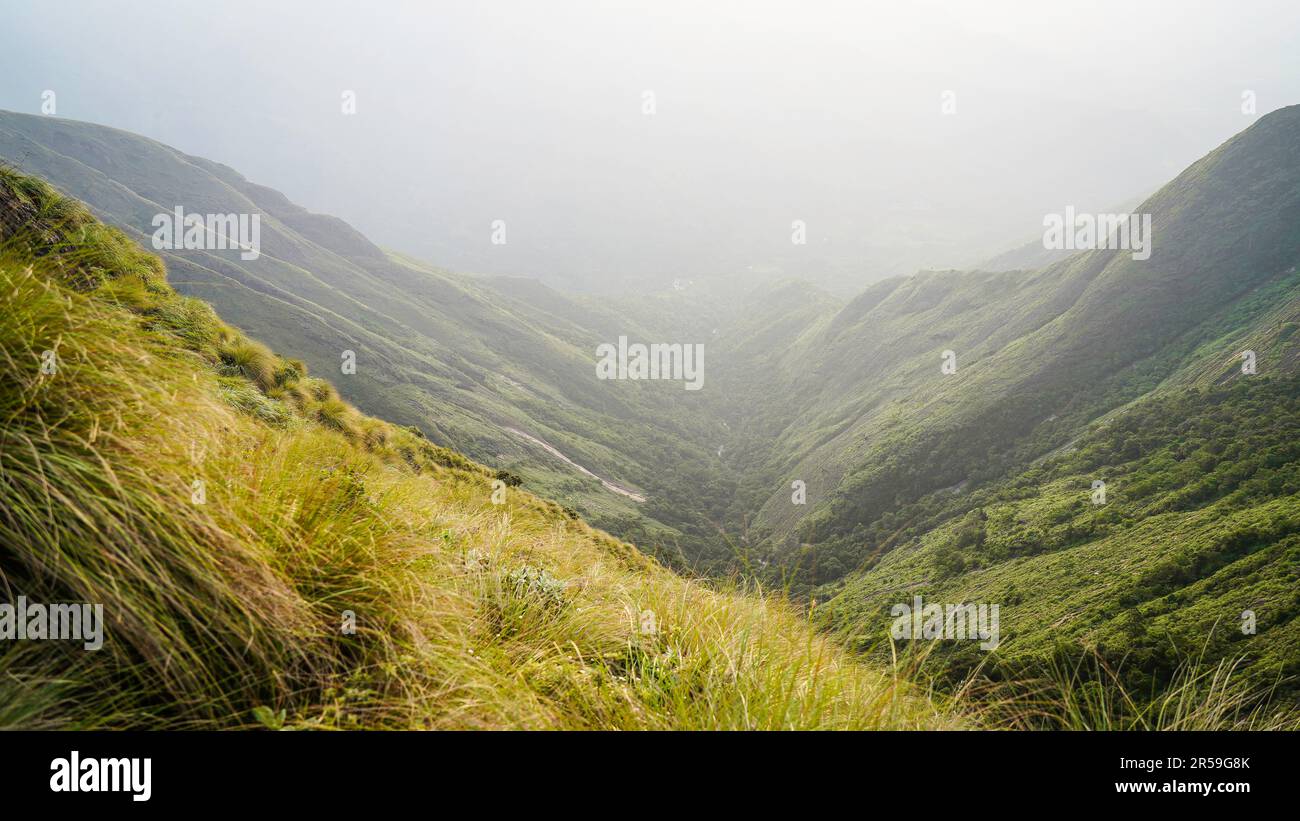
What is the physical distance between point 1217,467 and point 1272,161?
133256 mm

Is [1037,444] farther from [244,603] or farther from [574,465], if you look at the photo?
[244,603]

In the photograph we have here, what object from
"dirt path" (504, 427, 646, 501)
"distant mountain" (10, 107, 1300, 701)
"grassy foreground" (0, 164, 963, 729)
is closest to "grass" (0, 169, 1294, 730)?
"grassy foreground" (0, 164, 963, 729)

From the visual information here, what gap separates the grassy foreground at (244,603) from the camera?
2.54 meters

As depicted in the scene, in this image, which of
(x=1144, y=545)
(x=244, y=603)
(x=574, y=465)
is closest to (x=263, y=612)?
(x=244, y=603)

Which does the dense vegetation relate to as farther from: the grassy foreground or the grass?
the grassy foreground

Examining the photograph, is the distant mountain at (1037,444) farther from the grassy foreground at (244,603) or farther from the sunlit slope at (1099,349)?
the grassy foreground at (244,603)

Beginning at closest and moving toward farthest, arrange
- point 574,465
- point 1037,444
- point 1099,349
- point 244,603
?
point 244,603
point 1037,444
point 1099,349
point 574,465

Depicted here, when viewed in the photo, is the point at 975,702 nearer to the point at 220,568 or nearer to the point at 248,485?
the point at 220,568

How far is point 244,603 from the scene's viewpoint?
108 inches

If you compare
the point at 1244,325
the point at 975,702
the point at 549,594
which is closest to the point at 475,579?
the point at 549,594

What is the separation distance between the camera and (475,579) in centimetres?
458

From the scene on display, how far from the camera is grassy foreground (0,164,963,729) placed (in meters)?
2.54

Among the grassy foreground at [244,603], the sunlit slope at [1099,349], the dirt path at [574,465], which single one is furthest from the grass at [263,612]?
the dirt path at [574,465]

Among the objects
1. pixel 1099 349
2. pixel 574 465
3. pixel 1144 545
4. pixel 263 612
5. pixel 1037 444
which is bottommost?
pixel 1144 545
